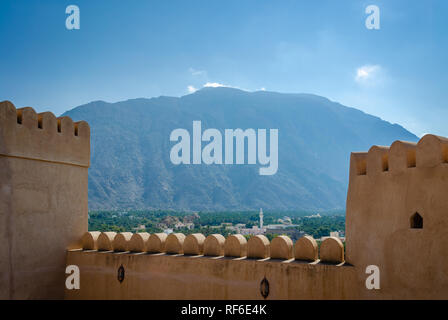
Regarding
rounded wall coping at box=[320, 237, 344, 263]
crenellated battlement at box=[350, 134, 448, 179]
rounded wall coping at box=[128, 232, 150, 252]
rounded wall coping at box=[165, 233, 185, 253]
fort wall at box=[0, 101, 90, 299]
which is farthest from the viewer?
rounded wall coping at box=[128, 232, 150, 252]

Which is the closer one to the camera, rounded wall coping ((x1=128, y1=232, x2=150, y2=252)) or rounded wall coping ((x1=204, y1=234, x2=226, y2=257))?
rounded wall coping ((x1=204, y1=234, x2=226, y2=257))

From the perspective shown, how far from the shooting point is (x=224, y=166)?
9212 cm

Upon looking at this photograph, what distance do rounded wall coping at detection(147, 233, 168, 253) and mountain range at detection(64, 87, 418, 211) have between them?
218 feet

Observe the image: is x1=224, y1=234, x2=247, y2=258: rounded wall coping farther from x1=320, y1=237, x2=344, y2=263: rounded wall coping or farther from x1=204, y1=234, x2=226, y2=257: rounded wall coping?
x1=320, y1=237, x2=344, y2=263: rounded wall coping

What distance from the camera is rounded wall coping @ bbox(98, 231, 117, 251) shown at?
245 inches

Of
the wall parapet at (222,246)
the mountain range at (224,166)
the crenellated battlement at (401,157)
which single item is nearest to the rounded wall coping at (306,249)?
the wall parapet at (222,246)

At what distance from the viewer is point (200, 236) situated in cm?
562

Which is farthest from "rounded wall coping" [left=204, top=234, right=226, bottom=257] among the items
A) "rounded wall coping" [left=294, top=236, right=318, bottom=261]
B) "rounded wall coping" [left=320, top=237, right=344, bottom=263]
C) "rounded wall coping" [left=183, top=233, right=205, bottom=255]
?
"rounded wall coping" [left=320, top=237, right=344, bottom=263]

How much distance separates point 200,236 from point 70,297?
2.35 metres

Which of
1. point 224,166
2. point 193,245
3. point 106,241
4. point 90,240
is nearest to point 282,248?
point 193,245

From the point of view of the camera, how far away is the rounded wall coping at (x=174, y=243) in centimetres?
566

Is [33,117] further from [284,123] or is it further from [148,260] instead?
[284,123]

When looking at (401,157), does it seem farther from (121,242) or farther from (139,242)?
(121,242)
